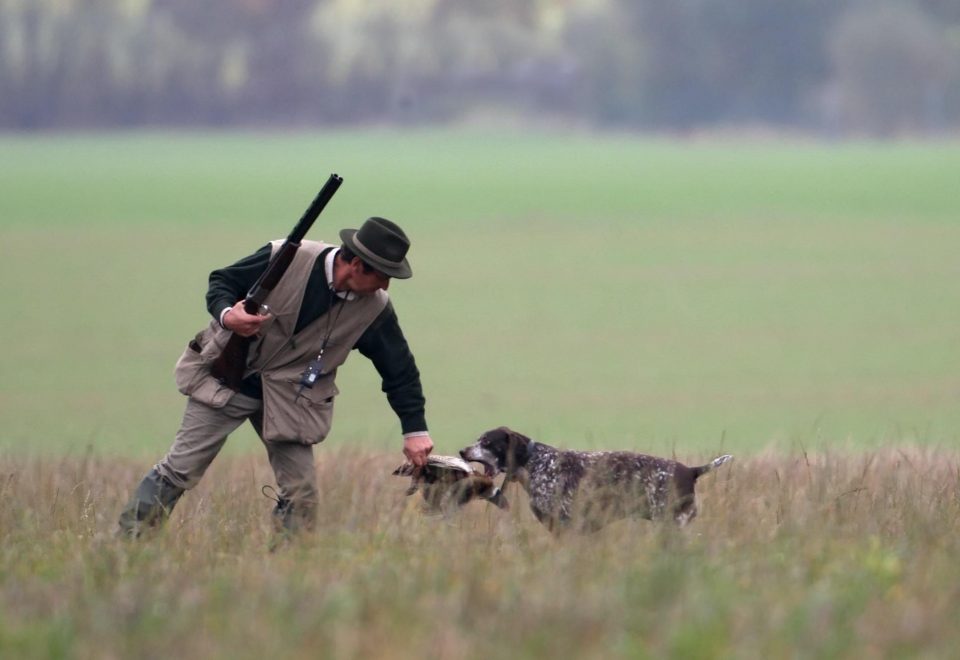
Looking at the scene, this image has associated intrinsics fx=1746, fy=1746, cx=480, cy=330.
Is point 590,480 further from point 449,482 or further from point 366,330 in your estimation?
point 366,330

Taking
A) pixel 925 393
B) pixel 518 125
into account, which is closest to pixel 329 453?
pixel 925 393

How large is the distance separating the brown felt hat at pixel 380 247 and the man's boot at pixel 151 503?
1.36 metres

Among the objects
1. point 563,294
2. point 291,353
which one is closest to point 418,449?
point 291,353

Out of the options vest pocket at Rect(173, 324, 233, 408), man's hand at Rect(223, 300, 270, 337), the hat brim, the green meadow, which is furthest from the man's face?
the green meadow

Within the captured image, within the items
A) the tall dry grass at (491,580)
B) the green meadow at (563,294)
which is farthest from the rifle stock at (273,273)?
the green meadow at (563,294)

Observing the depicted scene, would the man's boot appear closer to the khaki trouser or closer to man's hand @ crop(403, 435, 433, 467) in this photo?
the khaki trouser

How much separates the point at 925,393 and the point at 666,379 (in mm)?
4088

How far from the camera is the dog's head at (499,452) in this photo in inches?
324

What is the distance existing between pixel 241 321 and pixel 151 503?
0.95 meters

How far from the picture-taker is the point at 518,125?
309ft

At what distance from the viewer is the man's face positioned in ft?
24.6

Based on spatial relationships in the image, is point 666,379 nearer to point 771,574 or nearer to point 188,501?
point 188,501

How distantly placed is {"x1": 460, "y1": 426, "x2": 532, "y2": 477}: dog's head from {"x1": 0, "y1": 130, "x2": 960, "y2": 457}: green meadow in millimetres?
3153

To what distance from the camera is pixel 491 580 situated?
19.1 feet
